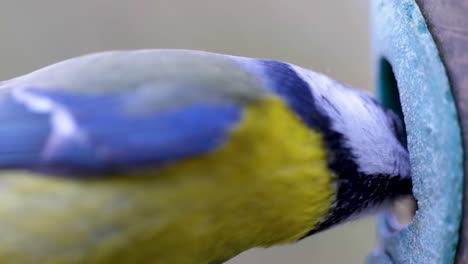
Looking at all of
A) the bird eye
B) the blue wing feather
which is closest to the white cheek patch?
the bird eye

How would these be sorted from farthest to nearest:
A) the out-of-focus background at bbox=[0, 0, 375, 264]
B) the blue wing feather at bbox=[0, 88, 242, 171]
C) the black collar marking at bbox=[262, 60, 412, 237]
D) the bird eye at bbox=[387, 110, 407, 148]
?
1. the out-of-focus background at bbox=[0, 0, 375, 264]
2. the bird eye at bbox=[387, 110, 407, 148]
3. the black collar marking at bbox=[262, 60, 412, 237]
4. the blue wing feather at bbox=[0, 88, 242, 171]

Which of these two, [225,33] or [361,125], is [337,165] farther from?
[225,33]

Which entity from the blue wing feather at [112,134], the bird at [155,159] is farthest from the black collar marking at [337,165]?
the blue wing feather at [112,134]

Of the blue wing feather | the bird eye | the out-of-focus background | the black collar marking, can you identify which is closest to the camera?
the blue wing feather

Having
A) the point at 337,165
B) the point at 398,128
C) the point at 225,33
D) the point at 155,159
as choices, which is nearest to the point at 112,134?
the point at 155,159

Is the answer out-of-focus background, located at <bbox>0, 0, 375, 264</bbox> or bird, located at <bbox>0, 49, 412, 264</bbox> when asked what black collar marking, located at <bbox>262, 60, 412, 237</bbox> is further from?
out-of-focus background, located at <bbox>0, 0, 375, 264</bbox>

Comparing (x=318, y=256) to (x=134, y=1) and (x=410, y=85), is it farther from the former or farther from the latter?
(x=410, y=85)
